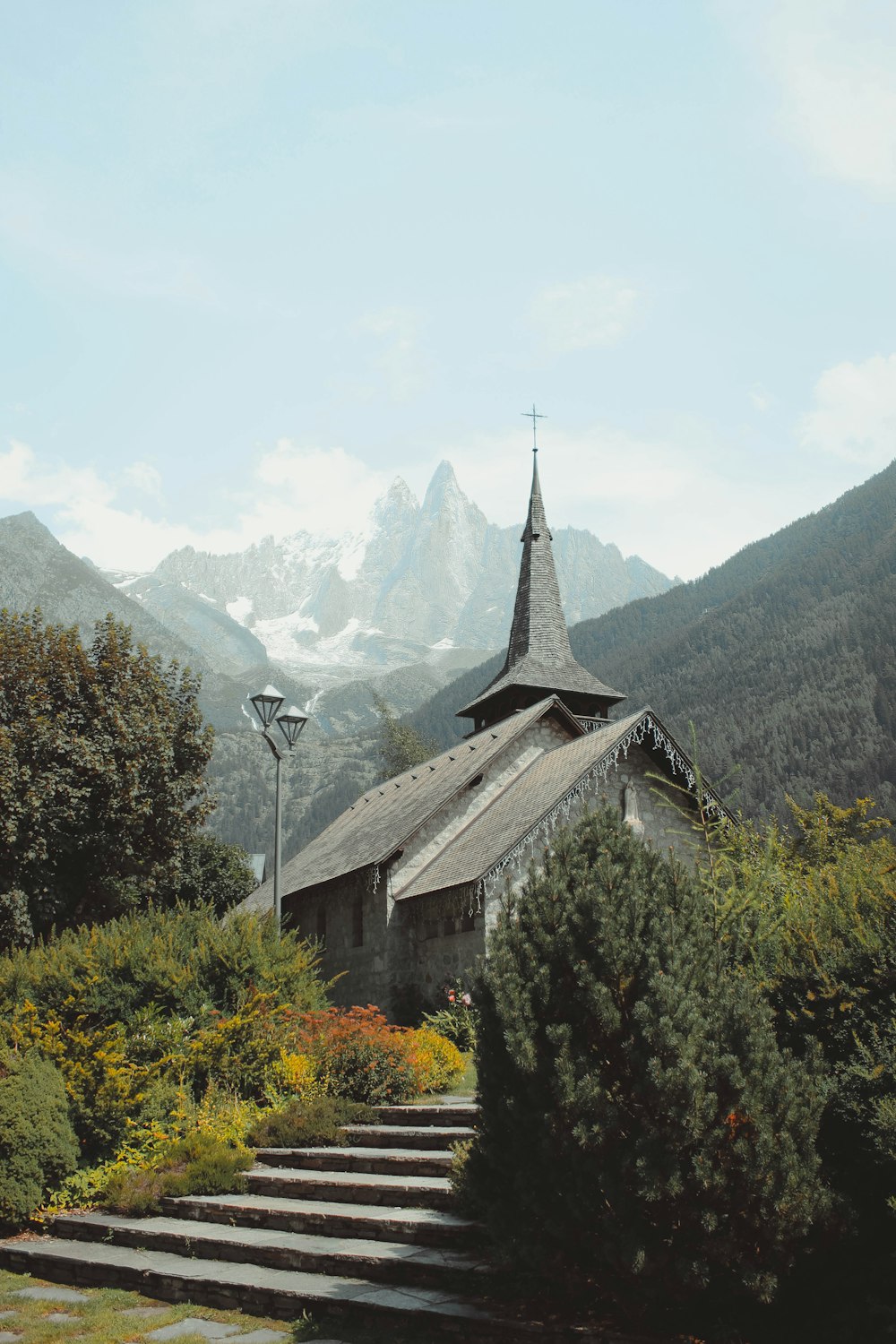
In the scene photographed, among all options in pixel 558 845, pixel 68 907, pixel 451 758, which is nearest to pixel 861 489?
pixel 451 758

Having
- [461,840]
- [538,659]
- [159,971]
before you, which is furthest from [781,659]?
[159,971]

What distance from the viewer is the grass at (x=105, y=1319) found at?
678 centimetres

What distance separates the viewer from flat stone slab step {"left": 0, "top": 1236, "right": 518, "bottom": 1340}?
6277 millimetres

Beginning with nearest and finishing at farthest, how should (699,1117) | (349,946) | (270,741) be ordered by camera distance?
1. (699,1117)
2. (270,741)
3. (349,946)

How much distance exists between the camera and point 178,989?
12469 millimetres

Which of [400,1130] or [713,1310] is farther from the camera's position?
[400,1130]

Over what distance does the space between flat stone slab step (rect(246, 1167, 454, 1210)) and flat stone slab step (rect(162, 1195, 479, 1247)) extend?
2.7 inches

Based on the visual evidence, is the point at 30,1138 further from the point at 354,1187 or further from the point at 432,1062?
the point at 432,1062

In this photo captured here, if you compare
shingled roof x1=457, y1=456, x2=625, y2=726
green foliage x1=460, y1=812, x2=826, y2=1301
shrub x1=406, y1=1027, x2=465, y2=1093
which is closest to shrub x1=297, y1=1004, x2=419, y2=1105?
shrub x1=406, y1=1027, x2=465, y2=1093

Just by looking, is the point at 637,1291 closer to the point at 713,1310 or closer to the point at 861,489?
the point at 713,1310

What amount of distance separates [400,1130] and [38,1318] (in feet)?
13.0

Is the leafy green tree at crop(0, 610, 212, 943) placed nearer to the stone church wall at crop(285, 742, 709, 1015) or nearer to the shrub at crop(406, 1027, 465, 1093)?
the stone church wall at crop(285, 742, 709, 1015)

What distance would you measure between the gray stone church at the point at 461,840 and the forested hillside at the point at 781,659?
46781 millimetres

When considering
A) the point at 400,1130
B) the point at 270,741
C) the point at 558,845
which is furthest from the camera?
the point at 270,741
